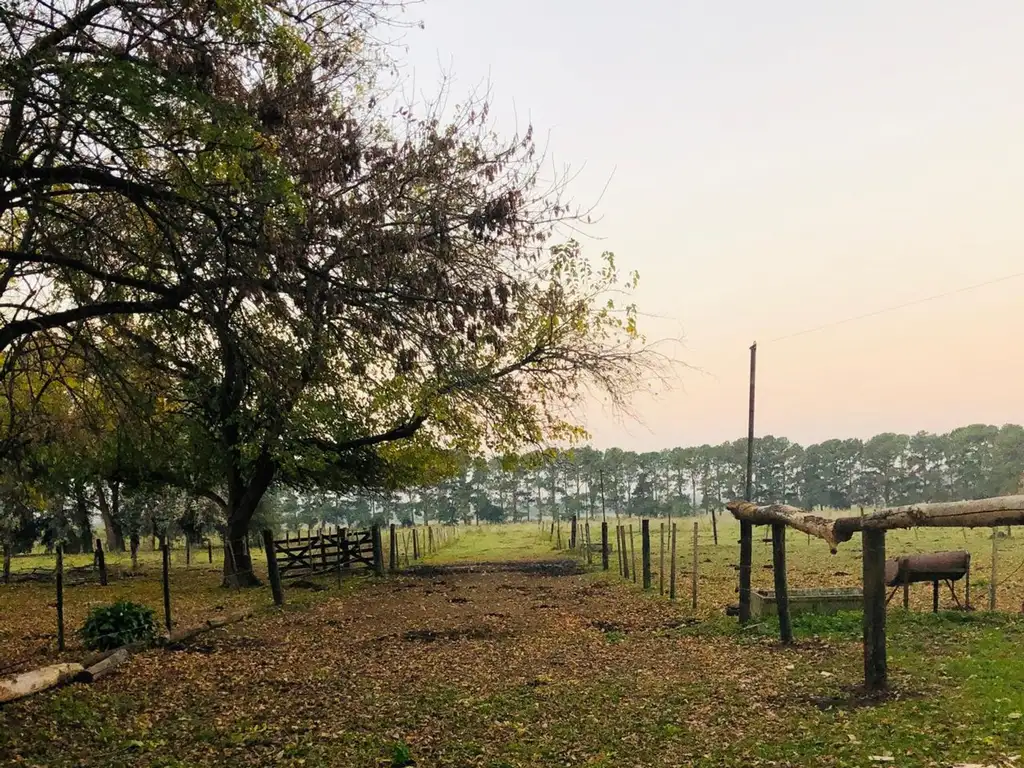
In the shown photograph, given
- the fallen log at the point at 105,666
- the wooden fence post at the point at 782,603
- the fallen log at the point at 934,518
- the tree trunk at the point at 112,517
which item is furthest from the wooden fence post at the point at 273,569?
the tree trunk at the point at 112,517

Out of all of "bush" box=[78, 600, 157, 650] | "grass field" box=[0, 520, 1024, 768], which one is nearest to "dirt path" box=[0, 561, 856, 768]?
"grass field" box=[0, 520, 1024, 768]

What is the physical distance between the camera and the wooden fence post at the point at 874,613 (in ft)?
27.1

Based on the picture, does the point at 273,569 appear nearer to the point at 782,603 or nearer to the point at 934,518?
the point at 782,603

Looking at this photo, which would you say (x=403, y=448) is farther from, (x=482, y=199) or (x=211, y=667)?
(x=482, y=199)

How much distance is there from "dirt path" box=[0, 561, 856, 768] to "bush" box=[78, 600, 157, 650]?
1.59 ft

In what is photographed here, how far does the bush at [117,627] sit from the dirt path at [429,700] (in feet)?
1.59

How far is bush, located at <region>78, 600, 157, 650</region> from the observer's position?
11.3 metres

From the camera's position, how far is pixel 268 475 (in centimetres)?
2261

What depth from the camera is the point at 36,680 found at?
8.63 meters

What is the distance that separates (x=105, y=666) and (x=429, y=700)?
14.7 ft

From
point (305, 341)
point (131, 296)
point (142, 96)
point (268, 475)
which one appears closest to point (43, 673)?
point (131, 296)

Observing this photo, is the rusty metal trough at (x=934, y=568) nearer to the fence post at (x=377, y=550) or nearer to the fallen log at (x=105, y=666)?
the fallen log at (x=105, y=666)

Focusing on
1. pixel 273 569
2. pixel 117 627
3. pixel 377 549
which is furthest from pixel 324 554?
pixel 117 627

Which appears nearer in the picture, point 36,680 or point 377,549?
point 36,680
